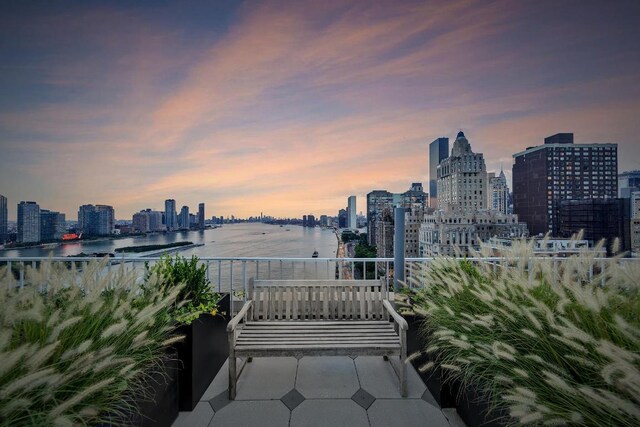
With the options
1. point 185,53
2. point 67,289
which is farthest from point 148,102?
point 67,289

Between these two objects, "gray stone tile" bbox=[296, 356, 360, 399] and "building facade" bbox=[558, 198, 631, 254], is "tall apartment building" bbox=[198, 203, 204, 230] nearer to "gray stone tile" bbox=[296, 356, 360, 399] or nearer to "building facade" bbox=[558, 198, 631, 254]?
"gray stone tile" bbox=[296, 356, 360, 399]

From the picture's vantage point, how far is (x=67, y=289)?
6.57 ft

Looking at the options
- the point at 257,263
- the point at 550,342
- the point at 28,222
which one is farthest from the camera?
the point at 28,222

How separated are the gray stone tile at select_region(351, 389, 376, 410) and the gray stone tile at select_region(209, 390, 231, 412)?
1.26 m

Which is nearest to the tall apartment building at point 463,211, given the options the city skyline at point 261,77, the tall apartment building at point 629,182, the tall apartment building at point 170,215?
the tall apartment building at point 629,182

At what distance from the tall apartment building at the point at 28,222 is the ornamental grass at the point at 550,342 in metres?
20.6

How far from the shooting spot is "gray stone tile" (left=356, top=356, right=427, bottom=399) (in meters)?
2.80

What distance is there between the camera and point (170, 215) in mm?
46531

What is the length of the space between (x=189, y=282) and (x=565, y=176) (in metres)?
117

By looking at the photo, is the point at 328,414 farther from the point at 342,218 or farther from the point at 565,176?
the point at 342,218

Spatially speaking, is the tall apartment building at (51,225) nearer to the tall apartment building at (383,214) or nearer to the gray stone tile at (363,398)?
the gray stone tile at (363,398)

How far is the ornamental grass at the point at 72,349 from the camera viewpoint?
110cm

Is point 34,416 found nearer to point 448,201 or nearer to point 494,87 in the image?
point 494,87

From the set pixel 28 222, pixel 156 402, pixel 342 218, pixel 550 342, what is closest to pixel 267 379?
pixel 156 402
